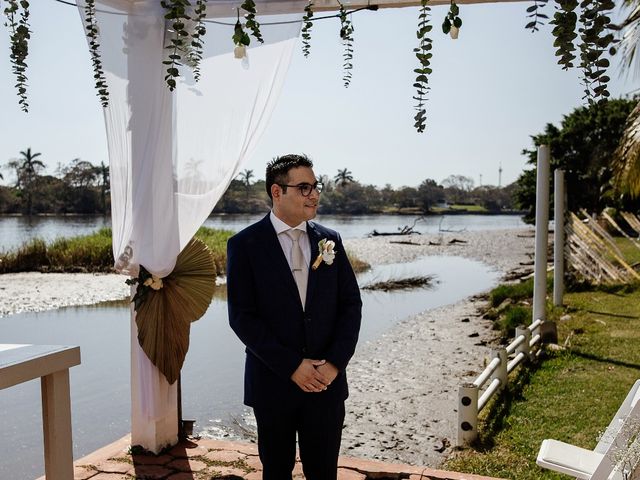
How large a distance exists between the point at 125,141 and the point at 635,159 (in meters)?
8.67

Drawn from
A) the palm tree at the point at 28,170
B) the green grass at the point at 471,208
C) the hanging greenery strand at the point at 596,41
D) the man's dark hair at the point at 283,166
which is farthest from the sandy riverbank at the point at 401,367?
the green grass at the point at 471,208

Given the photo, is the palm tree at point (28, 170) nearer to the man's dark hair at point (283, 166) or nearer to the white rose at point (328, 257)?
the man's dark hair at point (283, 166)

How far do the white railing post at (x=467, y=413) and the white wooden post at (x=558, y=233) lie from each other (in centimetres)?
529

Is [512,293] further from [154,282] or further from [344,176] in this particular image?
[344,176]

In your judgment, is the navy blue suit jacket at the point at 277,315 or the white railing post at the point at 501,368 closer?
the navy blue suit jacket at the point at 277,315

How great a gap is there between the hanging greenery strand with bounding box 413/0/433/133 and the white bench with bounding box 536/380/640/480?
62.7 inches

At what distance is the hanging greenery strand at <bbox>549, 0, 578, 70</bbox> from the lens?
6.97ft

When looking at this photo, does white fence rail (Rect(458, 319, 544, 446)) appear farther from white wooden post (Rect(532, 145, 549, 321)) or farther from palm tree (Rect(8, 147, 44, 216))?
palm tree (Rect(8, 147, 44, 216))

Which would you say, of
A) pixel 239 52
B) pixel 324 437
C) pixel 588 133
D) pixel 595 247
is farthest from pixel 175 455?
pixel 588 133

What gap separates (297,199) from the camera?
9.66ft

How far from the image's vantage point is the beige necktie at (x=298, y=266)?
3.01m

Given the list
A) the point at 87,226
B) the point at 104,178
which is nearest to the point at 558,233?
the point at 104,178

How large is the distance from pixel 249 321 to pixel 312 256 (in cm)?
41

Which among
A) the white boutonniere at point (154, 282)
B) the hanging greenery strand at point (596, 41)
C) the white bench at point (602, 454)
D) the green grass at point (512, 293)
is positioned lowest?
the green grass at point (512, 293)
